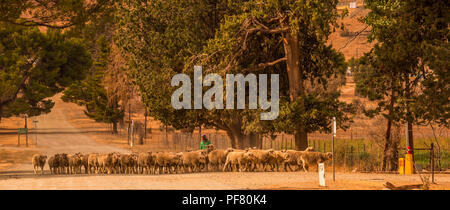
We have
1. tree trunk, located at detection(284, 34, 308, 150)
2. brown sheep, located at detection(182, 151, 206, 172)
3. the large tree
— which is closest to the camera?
brown sheep, located at detection(182, 151, 206, 172)

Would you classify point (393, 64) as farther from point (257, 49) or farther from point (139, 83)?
point (139, 83)

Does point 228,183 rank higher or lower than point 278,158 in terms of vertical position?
lower

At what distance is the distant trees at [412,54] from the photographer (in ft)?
79.7

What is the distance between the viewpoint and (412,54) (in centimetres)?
2656

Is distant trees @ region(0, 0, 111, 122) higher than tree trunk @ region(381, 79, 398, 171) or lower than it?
higher

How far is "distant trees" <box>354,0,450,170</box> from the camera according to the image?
24281 mm

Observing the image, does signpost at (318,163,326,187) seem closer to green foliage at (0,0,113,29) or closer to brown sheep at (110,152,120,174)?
brown sheep at (110,152,120,174)

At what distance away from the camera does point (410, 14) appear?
86.1ft

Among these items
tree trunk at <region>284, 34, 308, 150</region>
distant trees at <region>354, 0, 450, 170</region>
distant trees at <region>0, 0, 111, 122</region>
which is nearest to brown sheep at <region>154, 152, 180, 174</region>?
tree trunk at <region>284, 34, 308, 150</region>

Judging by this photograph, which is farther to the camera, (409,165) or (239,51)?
(239,51)

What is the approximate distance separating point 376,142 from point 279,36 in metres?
7.07

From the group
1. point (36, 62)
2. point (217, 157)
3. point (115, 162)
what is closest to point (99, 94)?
point (36, 62)

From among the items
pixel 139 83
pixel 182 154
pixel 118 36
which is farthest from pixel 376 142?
pixel 118 36

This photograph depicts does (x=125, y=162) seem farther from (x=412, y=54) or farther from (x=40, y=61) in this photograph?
(x=40, y=61)
